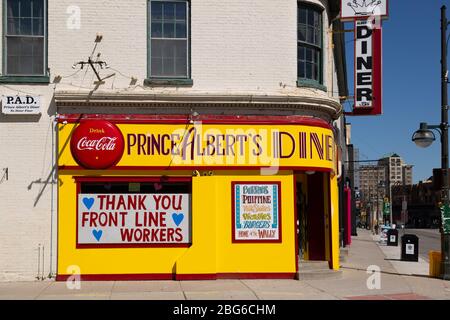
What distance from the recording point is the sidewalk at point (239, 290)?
12.9 meters

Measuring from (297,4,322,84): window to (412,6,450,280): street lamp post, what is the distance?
10.7 feet

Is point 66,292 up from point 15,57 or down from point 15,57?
down

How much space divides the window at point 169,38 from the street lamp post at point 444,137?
675 cm

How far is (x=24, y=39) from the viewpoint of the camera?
15.5 meters

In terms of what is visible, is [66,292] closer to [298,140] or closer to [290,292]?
[290,292]

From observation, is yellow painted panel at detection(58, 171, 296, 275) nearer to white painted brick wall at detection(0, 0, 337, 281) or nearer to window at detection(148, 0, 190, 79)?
white painted brick wall at detection(0, 0, 337, 281)

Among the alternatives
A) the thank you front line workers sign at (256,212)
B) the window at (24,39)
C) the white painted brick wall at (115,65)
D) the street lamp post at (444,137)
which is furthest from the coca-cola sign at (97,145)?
the street lamp post at (444,137)

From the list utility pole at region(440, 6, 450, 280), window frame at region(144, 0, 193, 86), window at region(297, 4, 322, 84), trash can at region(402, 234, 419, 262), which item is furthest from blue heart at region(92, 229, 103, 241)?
trash can at region(402, 234, 419, 262)

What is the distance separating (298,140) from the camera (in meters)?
15.8

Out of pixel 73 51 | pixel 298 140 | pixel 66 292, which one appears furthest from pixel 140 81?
pixel 66 292

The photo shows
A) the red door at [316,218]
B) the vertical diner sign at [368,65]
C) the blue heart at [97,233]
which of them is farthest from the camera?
the vertical diner sign at [368,65]

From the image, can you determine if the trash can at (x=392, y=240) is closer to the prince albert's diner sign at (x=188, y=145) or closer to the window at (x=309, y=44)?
the window at (x=309, y=44)

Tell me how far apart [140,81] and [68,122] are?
2.02 metres

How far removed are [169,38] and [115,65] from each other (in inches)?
59.8
